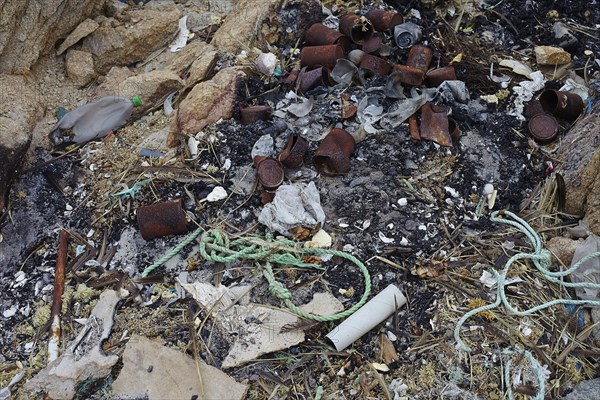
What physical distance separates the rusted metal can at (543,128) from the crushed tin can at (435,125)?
61 cm

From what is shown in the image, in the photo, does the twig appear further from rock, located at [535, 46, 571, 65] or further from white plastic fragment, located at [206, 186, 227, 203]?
rock, located at [535, 46, 571, 65]

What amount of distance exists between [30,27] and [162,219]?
1804 millimetres

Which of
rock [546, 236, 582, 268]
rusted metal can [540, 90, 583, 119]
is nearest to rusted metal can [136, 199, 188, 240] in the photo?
rock [546, 236, 582, 268]

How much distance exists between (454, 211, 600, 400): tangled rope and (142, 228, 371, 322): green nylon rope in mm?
578

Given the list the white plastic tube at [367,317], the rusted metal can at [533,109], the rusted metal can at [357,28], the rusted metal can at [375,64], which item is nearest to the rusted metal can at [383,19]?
the rusted metal can at [357,28]

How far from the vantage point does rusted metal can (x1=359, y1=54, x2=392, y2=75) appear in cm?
415

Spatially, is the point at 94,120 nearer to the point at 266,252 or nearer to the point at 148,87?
the point at 148,87

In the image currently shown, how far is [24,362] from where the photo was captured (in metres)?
3.21

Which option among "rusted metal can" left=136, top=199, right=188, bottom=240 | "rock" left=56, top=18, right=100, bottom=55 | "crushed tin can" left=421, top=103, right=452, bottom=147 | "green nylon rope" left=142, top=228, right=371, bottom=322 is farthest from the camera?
"rock" left=56, top=18, right=100, bottom=55

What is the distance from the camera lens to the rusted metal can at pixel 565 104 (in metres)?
3.97

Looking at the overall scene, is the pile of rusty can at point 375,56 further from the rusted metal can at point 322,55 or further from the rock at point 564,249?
the rock at point 564,249

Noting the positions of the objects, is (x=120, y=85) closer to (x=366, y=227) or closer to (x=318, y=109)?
(x=318, y=109)

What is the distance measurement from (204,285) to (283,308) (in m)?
0.46

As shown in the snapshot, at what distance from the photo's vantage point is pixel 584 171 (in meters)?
3.53
